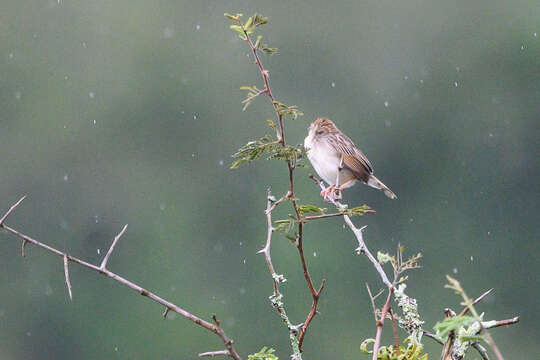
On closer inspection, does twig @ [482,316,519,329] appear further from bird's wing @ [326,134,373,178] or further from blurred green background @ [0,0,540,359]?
blurred green background @ [0,0,540,359]

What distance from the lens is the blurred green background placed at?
21.7 meters

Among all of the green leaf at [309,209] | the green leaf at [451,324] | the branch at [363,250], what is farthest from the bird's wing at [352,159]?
the green leaf at [451,324]

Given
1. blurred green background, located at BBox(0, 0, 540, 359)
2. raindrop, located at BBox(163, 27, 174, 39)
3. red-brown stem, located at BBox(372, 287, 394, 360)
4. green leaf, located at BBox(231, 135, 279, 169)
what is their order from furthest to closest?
raindrop, located at BBox(163, 27, 174, 39) < blurred green background, located at BBox(0, 0, 540, 359) < green leaf, located at BBox(231, 135, 279, 169) < red-brown stem, located at BBox(372, 287, 394, 360)

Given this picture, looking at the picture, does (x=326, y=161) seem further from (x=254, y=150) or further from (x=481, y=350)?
(x=481, y=350)

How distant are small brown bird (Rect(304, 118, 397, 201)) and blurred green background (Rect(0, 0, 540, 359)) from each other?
15.4 metres

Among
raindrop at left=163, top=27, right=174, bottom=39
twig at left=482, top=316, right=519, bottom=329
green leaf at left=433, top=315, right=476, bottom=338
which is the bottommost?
raindrop at left=163, top=27, right=174, bottom=39

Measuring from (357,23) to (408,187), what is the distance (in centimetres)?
505

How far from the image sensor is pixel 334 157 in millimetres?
4086

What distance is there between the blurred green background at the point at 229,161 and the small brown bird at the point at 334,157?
1543cm

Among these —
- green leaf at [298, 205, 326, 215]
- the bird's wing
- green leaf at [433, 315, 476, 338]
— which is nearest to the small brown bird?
the bird's wing

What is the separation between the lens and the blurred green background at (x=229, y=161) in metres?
21.7

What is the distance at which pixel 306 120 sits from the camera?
21297 mm

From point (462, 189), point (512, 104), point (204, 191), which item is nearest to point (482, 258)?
point (462, 189)

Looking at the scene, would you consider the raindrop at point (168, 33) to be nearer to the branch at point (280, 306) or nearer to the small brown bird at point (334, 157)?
the small brown bird at point (334, 157)
